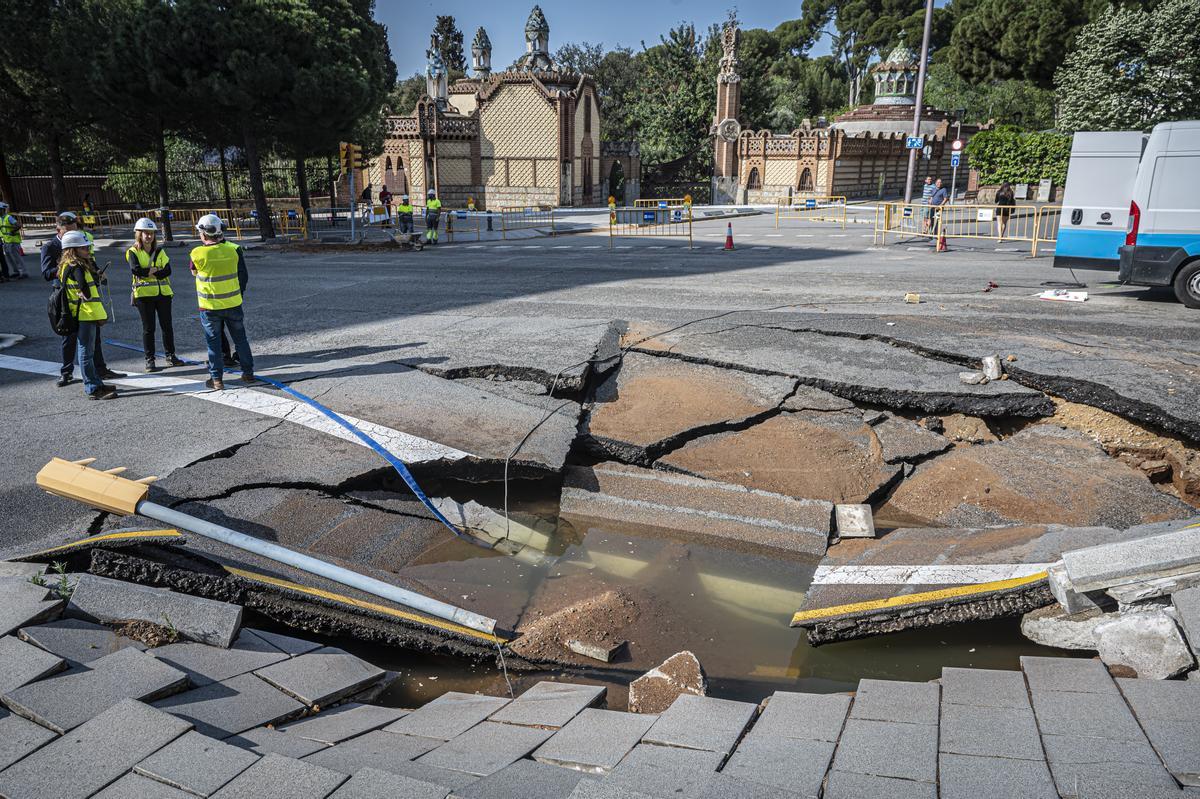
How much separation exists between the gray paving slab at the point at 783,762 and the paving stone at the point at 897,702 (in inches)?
14.8

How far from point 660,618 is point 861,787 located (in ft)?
8.43

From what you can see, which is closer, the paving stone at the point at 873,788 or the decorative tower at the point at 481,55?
the paving stone at the point at 873,788

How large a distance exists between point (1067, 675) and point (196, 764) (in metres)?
3.52

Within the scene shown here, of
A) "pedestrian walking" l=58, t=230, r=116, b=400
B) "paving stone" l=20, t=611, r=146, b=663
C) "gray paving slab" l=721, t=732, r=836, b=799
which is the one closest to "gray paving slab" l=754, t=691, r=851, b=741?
"gray paving slab" l=721, t=732, r=836, b=799

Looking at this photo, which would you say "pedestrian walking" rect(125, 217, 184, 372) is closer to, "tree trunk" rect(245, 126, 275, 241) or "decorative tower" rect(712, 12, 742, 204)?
"tree trunk" rect(245, 126, 275, 241)

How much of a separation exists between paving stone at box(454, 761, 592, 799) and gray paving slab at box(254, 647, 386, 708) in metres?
A: 1.22

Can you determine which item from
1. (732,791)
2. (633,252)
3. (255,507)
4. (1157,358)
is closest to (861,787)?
(732,791)

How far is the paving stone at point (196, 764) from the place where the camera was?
2646 mm

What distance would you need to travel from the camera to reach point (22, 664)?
130 inches

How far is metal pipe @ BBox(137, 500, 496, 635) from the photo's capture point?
460 centimetres

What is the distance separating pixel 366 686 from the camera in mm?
3998

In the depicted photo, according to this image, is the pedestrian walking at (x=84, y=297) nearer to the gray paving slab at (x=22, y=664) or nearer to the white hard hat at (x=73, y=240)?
the white hard hat at (x=73, y=240)

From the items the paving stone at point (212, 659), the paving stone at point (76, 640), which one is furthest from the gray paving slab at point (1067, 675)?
the paving stone at point (76, 640)

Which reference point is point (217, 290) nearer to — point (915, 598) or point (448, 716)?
point (448, 716)
